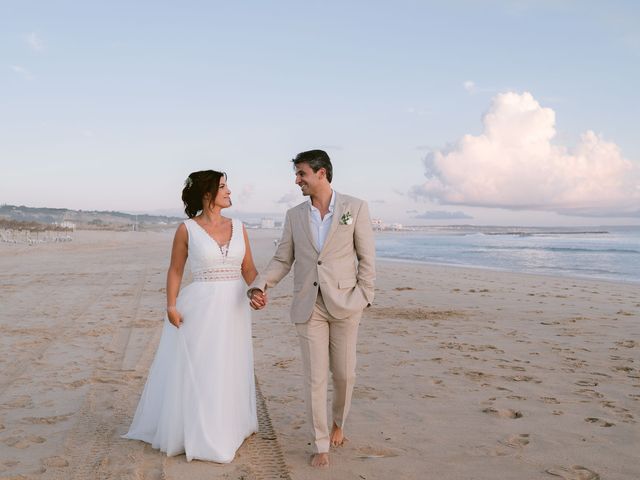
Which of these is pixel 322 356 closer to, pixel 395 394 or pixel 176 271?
pixel 176 271

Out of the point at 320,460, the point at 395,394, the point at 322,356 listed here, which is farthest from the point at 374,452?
the point at 395,394

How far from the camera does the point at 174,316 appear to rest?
411 cm

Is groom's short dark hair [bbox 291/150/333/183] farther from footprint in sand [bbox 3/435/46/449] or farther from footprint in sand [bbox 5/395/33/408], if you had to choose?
footprint in sand [bbox 5/395/33/408]

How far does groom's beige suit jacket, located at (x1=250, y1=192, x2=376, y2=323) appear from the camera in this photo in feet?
12.7

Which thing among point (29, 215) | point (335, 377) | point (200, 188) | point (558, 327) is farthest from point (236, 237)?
point (29, 215)

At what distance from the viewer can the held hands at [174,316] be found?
13.5 feet

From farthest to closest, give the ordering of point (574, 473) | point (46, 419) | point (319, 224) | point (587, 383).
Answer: point (587, 383) → point (46, 419) → point (319, 224) → point (574, 473)

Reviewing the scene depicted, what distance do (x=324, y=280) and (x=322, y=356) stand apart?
54cm

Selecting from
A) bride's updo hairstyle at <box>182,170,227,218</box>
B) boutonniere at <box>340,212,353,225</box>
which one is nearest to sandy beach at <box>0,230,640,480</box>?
boutonniere at <box>340,212,353,225</box>

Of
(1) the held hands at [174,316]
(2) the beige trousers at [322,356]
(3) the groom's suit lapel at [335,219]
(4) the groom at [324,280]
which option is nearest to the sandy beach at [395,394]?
(2) the beige trousers at [322,356]

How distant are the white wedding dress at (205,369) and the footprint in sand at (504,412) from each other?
6.80 feet

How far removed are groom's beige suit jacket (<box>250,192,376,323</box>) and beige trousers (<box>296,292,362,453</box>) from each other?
8 cm

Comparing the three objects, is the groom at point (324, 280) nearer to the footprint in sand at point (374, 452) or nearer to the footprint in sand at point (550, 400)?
the footprint in sand at point (374, 452)

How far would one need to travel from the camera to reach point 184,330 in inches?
162
